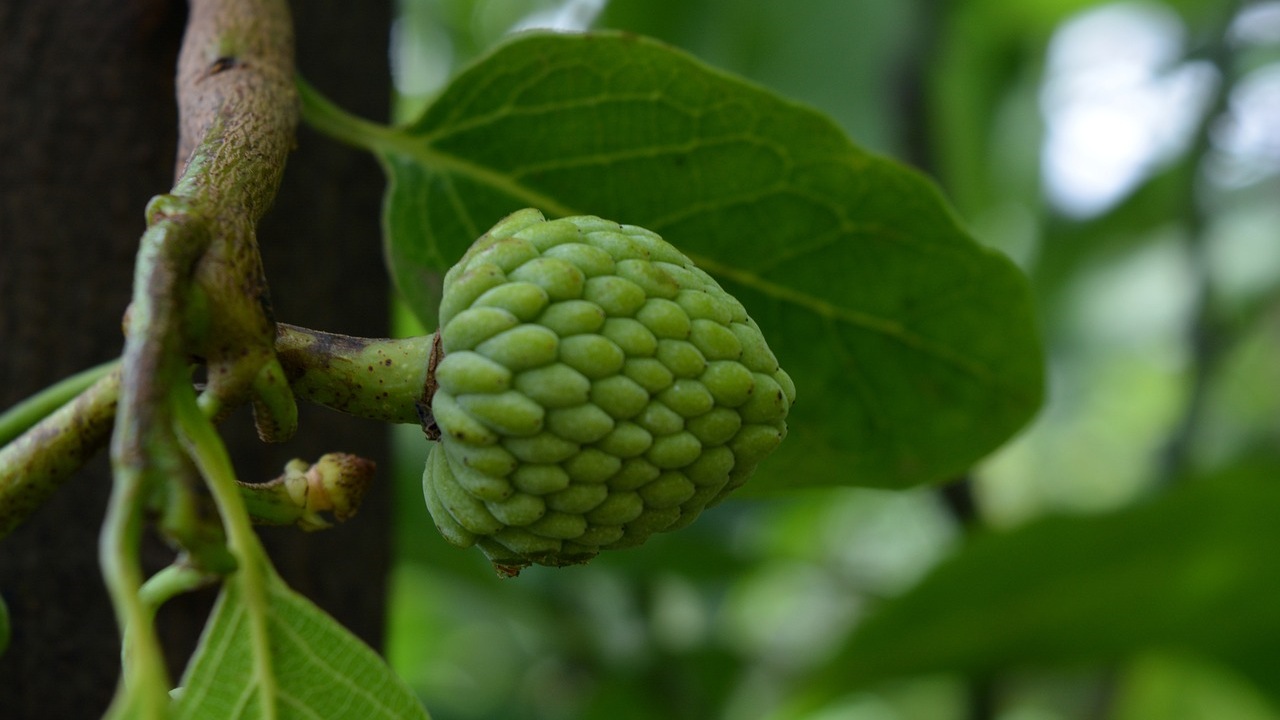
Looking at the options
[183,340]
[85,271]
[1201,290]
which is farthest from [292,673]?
[1201,290]

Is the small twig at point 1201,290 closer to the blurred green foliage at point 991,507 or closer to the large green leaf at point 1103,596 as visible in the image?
the blurred green foliage at point 991,507

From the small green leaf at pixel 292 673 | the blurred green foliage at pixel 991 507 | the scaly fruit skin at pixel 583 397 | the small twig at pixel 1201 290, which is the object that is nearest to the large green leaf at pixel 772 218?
the scaly fruit skin at pixel 583 397

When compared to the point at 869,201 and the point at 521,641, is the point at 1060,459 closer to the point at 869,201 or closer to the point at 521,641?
the point at 521,641

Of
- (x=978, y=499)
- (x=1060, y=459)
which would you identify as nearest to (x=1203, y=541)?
(x=978, y=499)

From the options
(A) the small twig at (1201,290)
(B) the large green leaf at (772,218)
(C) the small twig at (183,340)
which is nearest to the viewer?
(C) the small twig at (183,340)

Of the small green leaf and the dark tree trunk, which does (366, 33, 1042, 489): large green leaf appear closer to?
the dark tree trunk

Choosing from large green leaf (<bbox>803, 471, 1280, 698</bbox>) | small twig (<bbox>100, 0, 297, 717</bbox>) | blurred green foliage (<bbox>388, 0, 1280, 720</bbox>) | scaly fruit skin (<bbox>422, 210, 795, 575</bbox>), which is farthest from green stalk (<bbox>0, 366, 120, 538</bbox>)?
large green leaf (<bbox>803, 471, 1280, 698</bbox>)

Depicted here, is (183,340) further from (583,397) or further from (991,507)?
(991,507)
